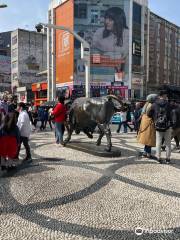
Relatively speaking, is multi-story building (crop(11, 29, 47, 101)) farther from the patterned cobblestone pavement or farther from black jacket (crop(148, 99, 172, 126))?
the patterned cobblestone pavement

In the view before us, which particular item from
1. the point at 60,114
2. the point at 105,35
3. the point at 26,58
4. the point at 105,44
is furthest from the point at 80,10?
the point at 60,114

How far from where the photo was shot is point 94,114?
10859 millimetres

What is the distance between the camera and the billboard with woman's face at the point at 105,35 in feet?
174

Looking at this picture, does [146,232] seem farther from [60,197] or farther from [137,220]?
[60,197]

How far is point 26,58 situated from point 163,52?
1105 inches

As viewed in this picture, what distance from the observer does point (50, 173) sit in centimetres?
789

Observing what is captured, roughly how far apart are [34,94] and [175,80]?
1143 inches

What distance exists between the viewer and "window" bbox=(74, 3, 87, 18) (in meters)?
53.4

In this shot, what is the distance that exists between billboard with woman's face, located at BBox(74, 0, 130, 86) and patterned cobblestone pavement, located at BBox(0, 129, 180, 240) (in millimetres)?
44999

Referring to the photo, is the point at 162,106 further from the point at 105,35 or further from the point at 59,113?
the point at 105,35

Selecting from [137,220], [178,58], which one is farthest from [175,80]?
[137,220]

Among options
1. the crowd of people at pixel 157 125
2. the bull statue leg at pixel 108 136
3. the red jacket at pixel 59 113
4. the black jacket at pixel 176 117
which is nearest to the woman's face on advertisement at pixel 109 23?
the red jacket at pixel 59 113

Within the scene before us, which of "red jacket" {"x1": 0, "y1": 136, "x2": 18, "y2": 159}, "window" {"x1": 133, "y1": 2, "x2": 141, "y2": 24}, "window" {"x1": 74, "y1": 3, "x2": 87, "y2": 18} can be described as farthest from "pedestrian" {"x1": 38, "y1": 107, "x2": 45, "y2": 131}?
"window" {"x1": 133, "y1": 2, "x2": 141, "y2": 24}

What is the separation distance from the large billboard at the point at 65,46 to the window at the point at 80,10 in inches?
23.4
